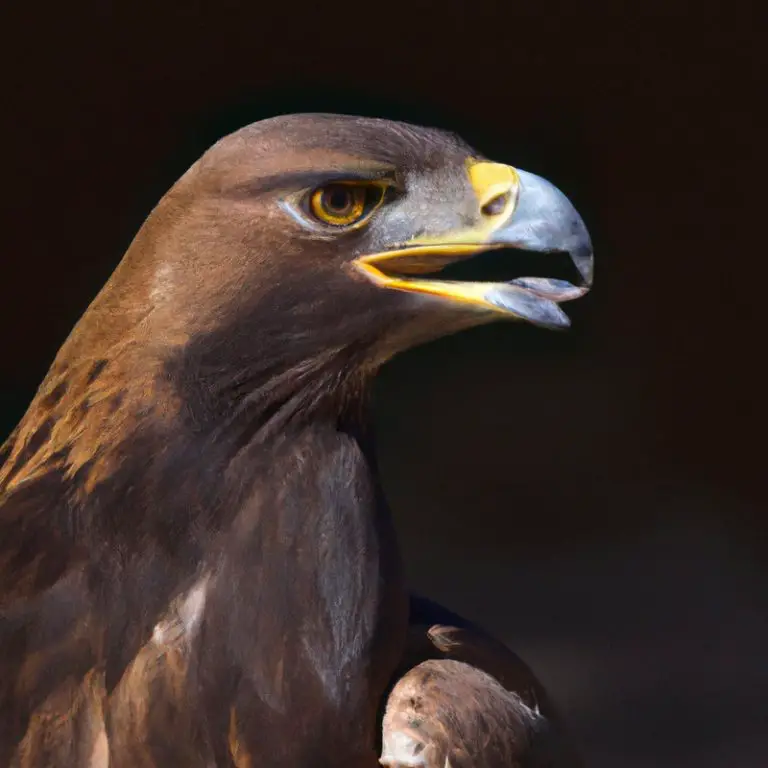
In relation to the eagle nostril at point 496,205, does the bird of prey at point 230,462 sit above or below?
below

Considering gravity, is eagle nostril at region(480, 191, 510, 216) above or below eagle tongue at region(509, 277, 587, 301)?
above

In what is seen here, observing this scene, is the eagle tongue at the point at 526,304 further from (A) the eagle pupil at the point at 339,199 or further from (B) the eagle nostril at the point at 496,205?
(A) the eagle pupil at the point at 339,199

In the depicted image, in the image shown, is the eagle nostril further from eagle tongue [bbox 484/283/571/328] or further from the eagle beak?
eagle tongue [bbox 484/283/571/328]

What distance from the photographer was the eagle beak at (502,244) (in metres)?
2.01

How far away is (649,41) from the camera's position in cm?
427

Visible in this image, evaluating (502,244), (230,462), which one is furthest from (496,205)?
(230,462)

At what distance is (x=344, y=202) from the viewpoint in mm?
1995

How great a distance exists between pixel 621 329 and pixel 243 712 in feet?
9.83

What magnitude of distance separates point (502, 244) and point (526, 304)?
96mm

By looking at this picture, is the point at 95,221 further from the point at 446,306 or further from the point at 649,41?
the point at 446,306

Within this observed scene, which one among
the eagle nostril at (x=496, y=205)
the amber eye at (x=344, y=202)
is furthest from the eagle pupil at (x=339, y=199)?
the eagle nostril at (x=496, y=205)

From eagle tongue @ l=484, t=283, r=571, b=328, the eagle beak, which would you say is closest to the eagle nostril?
the eagle beak

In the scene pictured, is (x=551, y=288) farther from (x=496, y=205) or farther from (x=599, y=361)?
(x=599, y=361)

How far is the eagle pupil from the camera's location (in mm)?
1982
